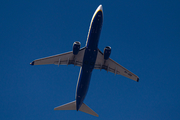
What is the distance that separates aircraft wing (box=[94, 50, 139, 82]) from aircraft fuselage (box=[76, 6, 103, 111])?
3.38 m

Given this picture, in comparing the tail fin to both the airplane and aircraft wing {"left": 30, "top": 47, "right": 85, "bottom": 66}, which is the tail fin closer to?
the airplane

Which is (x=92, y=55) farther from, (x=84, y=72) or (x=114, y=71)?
(x=114, y=71)

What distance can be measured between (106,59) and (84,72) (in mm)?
4741

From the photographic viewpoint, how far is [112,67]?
121 ft

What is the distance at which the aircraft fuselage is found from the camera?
2818 cm

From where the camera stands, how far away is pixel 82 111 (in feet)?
131

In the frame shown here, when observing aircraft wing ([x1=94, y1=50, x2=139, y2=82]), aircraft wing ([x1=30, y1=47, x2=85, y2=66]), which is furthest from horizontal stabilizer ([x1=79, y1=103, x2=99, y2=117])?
aircraft wing ([x1=30, y1=47, x2=85, y2=66])

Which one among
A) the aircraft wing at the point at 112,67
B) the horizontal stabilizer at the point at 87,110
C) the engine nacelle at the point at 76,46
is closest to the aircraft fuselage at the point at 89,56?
the engine nacelle at the point at 76,46

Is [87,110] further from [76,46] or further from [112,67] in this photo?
[76,46]

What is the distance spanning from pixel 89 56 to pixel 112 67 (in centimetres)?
770

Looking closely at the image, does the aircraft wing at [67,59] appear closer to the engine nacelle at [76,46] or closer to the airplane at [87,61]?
the airplane at [87,61]

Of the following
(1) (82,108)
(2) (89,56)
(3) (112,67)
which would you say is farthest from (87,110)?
(2) (89,56)

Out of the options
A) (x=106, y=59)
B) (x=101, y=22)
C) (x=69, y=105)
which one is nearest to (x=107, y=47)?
(x=106, y=59)

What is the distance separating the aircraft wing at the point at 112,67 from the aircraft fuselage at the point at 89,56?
3.38 metres
